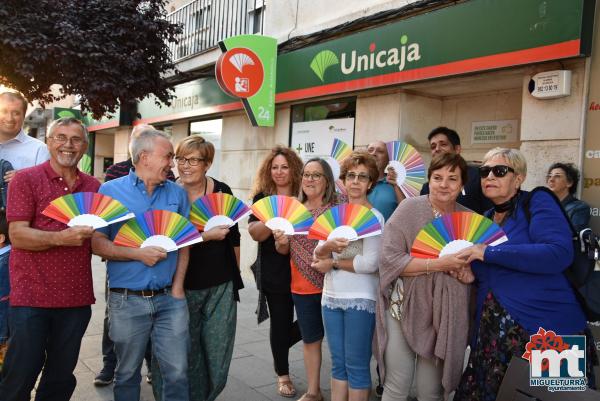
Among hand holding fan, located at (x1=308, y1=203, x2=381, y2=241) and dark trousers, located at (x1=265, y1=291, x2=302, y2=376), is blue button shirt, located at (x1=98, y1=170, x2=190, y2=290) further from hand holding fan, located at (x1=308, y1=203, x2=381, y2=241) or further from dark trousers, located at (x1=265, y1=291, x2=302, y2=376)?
dark trousers, located at (x1=265, y1=291, x2=302, y2=376)

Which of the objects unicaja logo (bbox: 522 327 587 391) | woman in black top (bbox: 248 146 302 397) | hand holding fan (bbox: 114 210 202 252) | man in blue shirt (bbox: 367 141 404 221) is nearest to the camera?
unicaja logo (bbox: 522 327 587 391)

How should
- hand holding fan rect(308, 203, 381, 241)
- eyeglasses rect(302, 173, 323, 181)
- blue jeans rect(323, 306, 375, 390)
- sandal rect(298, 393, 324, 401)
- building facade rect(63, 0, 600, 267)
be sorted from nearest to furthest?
1. hand holding fan rect(308, 203, 381, 241)
2. blue jeans rect(323, 306, 375, 390)
3. eyeglasses rect(302, 173, 323, 181)
4. sandal rect(298, 393, 324, 401)
5. building facade rect(63, 0, 600, 267)

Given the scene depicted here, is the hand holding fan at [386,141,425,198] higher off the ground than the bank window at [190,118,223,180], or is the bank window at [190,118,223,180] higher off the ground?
the bank window at [190,118,223,180]

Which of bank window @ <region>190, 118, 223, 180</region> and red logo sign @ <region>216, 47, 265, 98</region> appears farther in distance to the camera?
bank window @ <region>190, 118, 223, 180</region>

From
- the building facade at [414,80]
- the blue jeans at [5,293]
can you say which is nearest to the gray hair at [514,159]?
the building facade at [414,80]

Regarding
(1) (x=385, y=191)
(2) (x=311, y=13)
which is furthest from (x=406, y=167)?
(2) (x=311, y=13)

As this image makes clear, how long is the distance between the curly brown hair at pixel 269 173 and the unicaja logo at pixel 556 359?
76.8 inches

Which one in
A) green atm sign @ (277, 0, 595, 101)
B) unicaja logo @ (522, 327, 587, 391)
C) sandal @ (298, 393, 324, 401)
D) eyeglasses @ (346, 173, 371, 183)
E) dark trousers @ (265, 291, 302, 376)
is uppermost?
green atm sign @ (277, 0, 595, 101)

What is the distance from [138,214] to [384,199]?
1.88 metres

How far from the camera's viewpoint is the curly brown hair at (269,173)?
3.63m

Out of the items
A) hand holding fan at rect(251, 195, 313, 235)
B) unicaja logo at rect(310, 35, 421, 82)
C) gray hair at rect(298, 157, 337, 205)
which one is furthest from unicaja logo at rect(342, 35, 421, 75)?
hand holding fan at rect(251, 195, 313, 235)

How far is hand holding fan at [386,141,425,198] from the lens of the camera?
152 inches

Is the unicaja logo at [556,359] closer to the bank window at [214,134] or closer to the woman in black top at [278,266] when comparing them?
the woman in black top at [278,266]

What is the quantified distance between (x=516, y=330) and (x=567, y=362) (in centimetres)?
25
